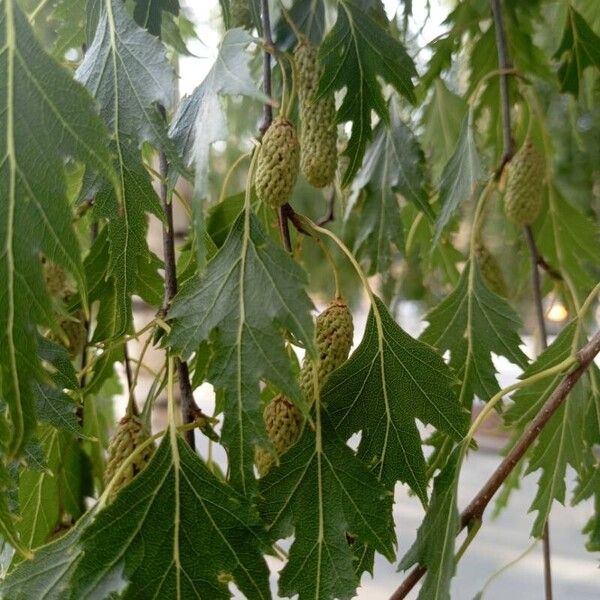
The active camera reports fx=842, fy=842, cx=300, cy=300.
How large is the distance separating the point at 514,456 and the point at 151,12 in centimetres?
23

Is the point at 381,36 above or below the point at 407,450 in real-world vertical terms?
above

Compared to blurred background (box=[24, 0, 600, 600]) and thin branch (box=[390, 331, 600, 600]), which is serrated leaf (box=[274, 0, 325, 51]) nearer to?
blurred background (box=[24, 0, 600, 600])

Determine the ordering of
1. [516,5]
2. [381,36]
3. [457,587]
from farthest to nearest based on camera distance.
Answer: [457,587] < [516,5] < [381,36]

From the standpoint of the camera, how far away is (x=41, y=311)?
0.81ft

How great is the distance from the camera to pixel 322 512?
321 mm

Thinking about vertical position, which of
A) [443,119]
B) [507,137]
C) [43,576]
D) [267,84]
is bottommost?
[43,576]

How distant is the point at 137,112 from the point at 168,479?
13 centimetres

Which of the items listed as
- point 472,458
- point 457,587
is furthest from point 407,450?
point 472,458

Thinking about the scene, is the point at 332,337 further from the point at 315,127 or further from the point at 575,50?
the point at 575,50

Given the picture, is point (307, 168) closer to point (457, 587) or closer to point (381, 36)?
point (381, 36)

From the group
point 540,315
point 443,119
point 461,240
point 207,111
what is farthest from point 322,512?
point 461,240

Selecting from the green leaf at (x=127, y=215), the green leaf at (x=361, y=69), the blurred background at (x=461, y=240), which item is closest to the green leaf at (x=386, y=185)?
the blurred background at (x=461, y=240)

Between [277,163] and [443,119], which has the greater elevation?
[443,119]

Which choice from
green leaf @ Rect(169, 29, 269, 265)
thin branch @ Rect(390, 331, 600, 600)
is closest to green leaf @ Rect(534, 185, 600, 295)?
thin branch @ Rect(390, 331, 600, 600)
